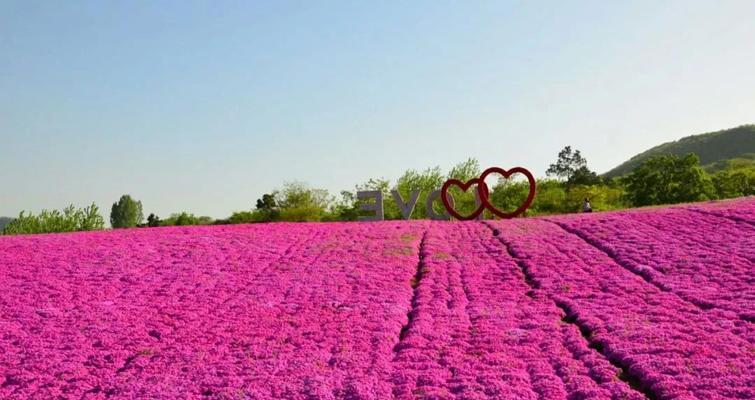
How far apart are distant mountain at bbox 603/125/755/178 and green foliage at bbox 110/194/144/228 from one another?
2924 inches

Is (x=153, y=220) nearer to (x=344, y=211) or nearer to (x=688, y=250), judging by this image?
(x=344, y=211)

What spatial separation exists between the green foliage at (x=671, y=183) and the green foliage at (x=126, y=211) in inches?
2664

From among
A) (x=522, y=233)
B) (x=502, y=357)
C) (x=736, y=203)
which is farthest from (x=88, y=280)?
(x=736, y=203)

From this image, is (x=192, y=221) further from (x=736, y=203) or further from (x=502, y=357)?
(x=502, y=357)

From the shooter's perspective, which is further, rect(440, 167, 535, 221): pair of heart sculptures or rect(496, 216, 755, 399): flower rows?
rect(440, 167, 535, 221): pair of heart sculptures

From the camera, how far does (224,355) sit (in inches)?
454

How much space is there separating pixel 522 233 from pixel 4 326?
15040 mm

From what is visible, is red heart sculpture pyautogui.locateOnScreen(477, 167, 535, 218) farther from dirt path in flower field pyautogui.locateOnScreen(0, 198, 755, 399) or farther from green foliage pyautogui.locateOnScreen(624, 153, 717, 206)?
green foliage pyautogui.locateOnScreen(624, 153, 717, 206)

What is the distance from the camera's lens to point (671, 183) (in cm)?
5722

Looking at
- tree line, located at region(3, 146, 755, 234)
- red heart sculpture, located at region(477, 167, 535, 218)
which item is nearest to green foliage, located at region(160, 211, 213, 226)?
tree line, located at region(3, 146, 755, 234)

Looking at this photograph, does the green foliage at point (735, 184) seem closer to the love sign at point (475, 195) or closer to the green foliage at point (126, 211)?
the love sign at point (475, 195)

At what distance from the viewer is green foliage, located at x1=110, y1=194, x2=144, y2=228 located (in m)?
101

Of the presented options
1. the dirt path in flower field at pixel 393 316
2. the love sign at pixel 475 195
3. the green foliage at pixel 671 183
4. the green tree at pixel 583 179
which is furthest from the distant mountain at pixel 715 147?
the dirt path in flower field at pixel 393 316

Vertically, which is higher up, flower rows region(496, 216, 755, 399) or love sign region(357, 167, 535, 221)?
love sign region(357, 167, 535, 221)
